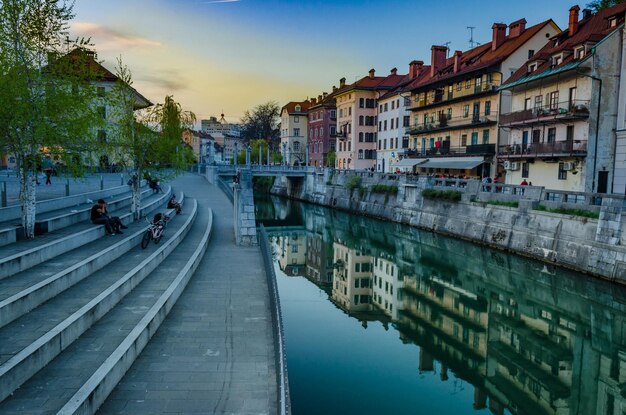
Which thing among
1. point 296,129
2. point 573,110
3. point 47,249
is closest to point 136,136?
point 47,249

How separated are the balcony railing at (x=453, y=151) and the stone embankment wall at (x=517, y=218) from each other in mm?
7363

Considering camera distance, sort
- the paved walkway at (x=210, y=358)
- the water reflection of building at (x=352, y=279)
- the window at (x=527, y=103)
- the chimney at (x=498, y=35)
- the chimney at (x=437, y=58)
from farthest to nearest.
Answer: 1. the chimney at (x=437, y=58)
2. the chimney at (x=498, y=35)
3. the window at (x=527, y=103)
4. the water reflection of building at (x=352, y=279)
5. the paved walkway at (x=210, y=358)

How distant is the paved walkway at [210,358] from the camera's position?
26.6 ft

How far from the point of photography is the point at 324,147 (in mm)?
86875

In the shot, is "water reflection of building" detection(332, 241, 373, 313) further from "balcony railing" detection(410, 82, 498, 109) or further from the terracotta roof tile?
"balcony railing" detection(410, 82, 498, 109)

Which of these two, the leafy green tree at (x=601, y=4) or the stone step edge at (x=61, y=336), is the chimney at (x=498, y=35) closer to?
the leafy green tree at (x=601, y=4)

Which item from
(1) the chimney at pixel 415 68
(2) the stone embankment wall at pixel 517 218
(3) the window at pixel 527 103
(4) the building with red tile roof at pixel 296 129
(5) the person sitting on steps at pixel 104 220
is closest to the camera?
(5) the person sitting on steps at pixel 104 220

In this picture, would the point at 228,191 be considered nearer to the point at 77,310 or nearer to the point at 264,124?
the point at 77,310

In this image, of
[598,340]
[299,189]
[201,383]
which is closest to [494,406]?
[598,340]

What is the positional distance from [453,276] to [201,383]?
63.4 feet

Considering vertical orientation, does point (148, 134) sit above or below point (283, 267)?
above

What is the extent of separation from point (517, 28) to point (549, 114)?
16124 mm

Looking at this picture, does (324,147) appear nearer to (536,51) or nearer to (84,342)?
(536,51)

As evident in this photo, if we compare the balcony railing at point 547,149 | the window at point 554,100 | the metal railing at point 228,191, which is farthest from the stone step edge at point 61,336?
the window at point 554,100
